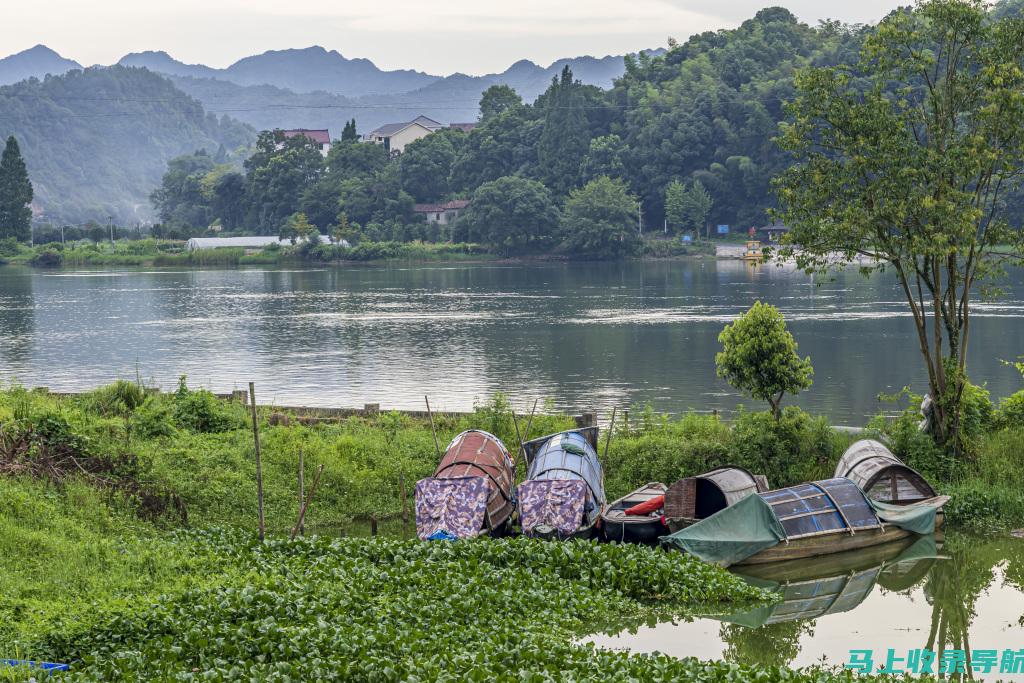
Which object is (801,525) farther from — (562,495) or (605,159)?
(605,159)

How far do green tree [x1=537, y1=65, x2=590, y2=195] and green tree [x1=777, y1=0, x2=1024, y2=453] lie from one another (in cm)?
10735

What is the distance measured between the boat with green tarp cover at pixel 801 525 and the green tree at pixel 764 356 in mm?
4337

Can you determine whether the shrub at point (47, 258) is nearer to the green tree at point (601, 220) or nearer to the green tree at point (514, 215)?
the green tree at point (514, 215)

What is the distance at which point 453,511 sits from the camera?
64.0ft

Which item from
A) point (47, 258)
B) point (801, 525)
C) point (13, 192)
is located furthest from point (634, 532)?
point (47, 258)

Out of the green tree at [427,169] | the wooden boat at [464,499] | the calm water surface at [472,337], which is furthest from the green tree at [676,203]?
the wooden boat at [464,499]

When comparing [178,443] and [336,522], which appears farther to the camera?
[178,443]

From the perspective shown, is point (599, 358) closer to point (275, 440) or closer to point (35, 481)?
point (275, 440)

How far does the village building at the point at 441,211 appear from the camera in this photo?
136500 mm

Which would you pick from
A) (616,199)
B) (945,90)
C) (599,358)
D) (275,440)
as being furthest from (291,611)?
(616,199)

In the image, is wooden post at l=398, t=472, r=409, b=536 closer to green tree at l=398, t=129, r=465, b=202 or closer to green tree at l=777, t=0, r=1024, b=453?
green tree at l=777, t=0, r=1024, b=453

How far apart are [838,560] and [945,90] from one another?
1026 centimetres

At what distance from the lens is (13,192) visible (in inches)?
5044

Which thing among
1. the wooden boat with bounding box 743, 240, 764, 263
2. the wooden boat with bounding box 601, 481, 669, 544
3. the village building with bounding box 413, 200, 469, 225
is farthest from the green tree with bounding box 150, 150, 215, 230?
the wooden boat with bounding box 601, 481, 669, 544
